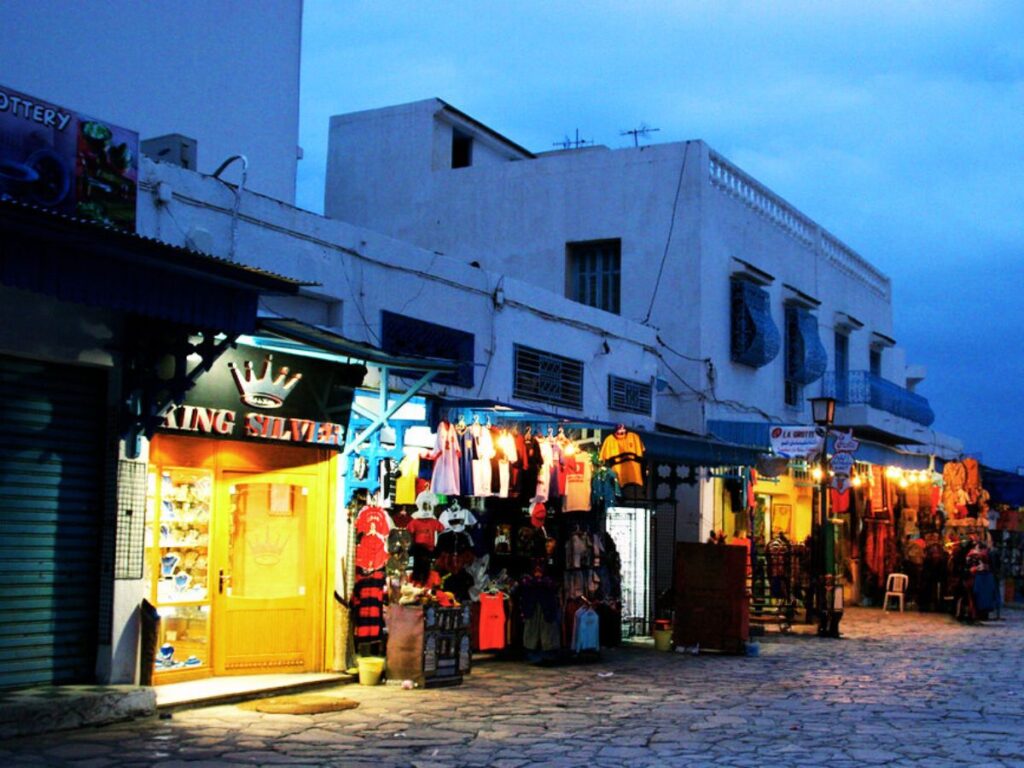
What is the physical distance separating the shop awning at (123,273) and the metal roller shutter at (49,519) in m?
1.43

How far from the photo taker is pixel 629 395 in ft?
69.7

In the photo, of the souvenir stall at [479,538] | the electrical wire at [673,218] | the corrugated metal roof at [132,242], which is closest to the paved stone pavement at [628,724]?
the souvenir stall at [479,538]

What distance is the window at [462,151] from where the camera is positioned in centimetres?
2578

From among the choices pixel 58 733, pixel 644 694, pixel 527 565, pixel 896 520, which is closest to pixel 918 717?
pixel 644 694

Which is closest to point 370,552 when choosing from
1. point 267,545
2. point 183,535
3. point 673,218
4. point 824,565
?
point 267,545

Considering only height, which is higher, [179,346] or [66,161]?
[66,161]

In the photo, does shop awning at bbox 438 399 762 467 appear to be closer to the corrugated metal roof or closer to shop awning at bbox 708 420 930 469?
shop awning at bbox 708 420 930 469

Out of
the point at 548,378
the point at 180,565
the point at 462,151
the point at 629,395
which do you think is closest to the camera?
the point at 180,565

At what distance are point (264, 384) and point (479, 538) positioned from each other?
4.35 metres

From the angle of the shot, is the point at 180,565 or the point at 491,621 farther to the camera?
the point at 491,621

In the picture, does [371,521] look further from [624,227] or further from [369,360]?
[624,227]

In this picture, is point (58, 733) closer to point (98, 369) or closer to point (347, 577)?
point (98, 369)

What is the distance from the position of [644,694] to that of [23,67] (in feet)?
32.3

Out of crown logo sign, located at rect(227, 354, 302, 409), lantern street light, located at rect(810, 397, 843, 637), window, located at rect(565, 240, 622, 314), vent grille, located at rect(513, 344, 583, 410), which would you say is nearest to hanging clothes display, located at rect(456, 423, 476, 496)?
crown logo sign, located at rect(227, 354, 302, 409)
